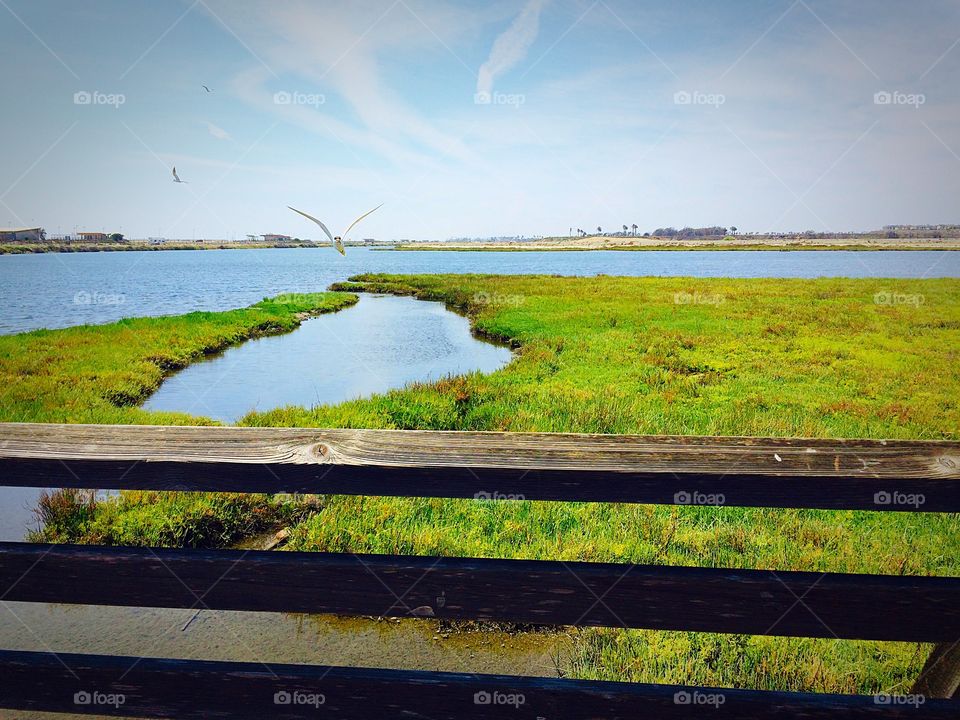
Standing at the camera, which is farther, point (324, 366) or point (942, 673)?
point (324, 366)

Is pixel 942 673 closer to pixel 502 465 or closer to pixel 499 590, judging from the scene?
pixel 499 590

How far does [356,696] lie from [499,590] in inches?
25.7

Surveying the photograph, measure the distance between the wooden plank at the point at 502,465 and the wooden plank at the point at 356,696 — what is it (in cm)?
67

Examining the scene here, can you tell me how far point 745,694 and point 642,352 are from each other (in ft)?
62.5

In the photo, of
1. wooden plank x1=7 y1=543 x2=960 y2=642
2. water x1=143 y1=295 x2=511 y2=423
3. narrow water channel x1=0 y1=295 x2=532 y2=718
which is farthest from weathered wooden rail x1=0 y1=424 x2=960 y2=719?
water x1=143 y1=295 x2=511 y2=423

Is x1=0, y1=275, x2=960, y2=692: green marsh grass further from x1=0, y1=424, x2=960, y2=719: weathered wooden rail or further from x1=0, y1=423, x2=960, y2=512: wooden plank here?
x1=0, y1=423, x2=960, y2=512: wooden plank

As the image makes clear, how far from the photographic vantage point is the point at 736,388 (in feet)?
48.8

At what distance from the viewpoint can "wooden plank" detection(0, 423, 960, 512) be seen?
6.40 feet

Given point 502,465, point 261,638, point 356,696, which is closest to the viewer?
point 502,465

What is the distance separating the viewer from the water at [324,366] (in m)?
16.7

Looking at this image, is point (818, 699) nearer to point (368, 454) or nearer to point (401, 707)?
point (401, 707)

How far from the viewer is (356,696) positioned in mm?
2078

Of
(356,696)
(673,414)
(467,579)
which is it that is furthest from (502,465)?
(673,414)

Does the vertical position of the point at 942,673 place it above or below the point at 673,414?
above
